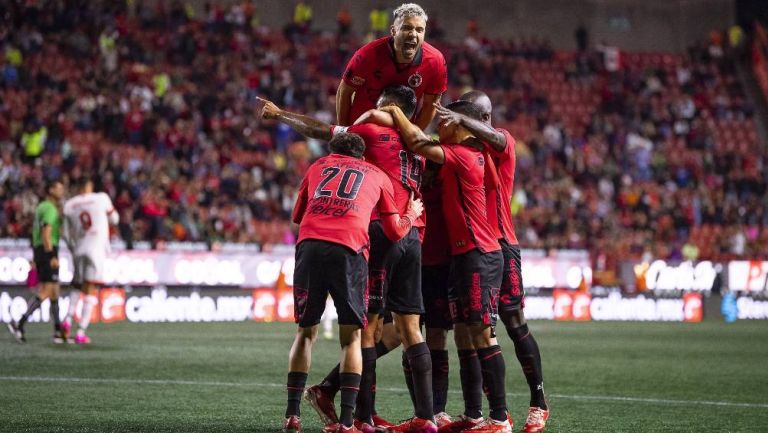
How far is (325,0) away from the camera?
38625mm

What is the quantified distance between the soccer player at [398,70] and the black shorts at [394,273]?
4.16ft

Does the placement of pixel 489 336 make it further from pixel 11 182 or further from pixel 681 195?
pixel 681 195

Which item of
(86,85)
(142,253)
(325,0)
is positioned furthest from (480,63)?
(142,253)

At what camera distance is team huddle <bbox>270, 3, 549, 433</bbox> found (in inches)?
292

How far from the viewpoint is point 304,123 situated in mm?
8344

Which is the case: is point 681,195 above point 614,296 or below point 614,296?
above

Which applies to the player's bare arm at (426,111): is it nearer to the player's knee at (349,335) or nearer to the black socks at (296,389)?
the player's knee at (349,335)

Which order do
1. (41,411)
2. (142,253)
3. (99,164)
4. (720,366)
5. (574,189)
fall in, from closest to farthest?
(41,411)
(720,366)
(142,253)
(99,164)
(574,189)

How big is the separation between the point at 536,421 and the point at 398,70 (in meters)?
2.69

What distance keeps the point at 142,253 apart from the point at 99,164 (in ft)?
11.5

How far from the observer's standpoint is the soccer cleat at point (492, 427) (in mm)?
7824

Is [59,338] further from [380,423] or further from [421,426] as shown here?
[421,426]

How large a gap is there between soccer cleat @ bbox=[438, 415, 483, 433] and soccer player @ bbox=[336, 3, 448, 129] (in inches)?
85.2

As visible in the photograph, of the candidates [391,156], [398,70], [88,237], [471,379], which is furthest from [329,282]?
[88,237]
